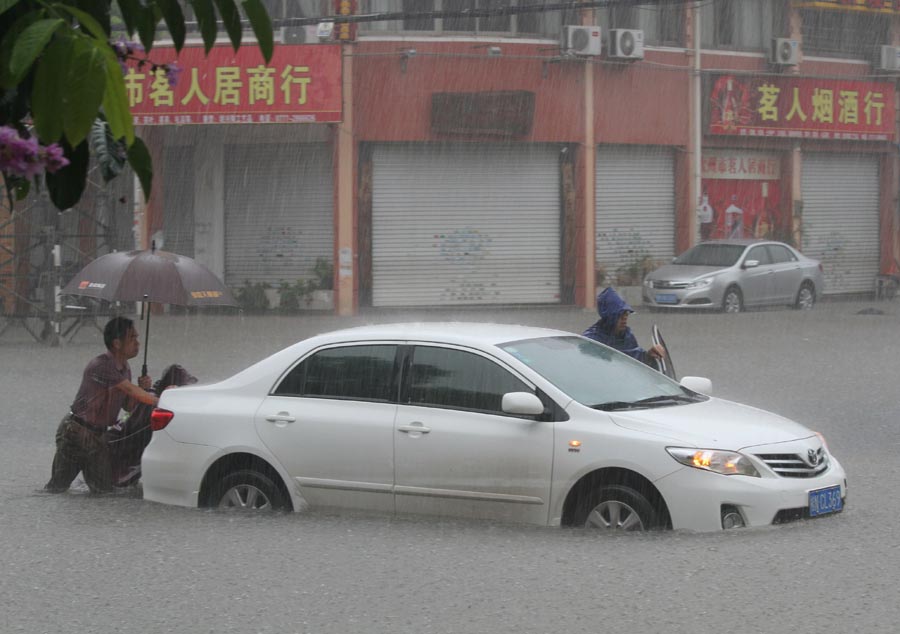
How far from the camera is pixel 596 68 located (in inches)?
1154

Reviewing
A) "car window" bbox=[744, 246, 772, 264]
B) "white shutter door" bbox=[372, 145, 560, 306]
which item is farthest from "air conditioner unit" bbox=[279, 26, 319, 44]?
"car window" bbox=[744, 246, 772, 264]

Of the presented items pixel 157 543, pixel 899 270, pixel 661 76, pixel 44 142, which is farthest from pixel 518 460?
pixel 899 270

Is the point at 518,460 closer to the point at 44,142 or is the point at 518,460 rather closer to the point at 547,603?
the point at 547,603

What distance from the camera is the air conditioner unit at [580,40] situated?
28297 millimetres

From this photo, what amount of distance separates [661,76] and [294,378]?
23.5m

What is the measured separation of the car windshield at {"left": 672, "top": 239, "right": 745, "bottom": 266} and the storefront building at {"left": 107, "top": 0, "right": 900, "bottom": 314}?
2.33 meters

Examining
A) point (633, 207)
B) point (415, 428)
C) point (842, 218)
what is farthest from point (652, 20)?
point (415, 428)

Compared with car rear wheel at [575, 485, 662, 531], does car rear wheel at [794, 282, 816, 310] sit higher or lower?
higher

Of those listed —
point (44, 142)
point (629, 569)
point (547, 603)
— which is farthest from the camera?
point (629, 569)

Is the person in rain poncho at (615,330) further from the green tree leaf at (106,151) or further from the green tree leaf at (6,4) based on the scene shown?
the green tree leaf at (6,4)

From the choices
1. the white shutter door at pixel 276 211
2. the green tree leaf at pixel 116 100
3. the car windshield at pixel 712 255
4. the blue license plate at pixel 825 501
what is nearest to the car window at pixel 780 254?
the car windshield at pixel 712 255

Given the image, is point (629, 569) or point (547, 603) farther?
point (629, 569)

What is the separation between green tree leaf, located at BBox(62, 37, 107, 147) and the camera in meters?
2.66

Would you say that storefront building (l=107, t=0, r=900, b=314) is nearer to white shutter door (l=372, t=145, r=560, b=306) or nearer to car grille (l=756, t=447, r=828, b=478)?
white shutter door (l=372, t=145, r=560, b=306)
